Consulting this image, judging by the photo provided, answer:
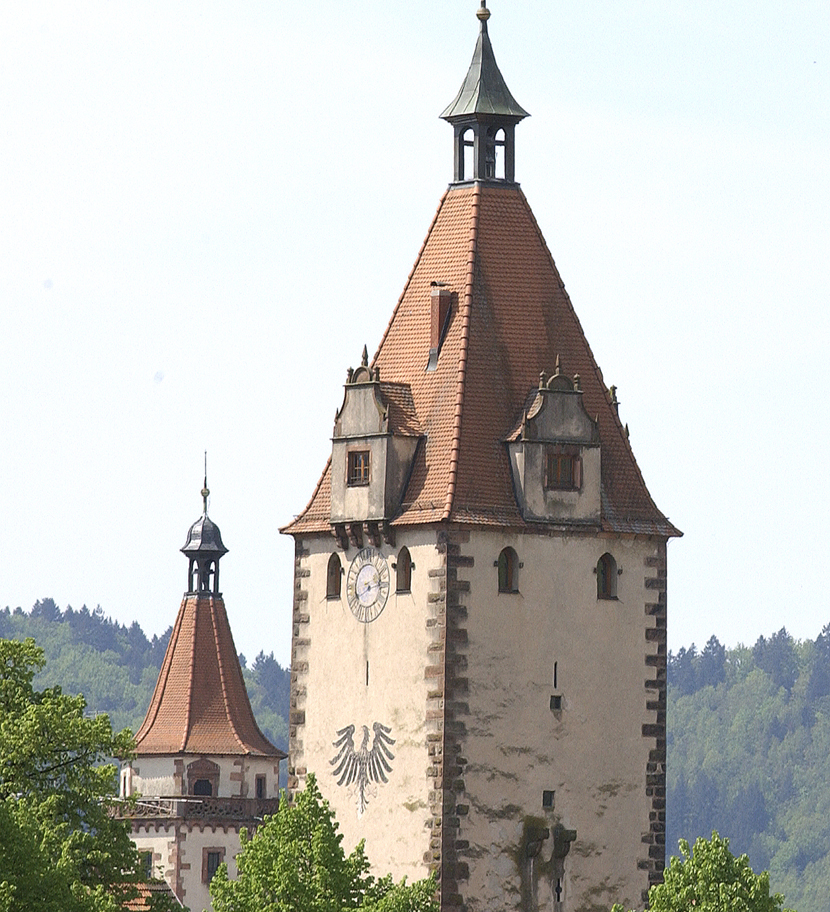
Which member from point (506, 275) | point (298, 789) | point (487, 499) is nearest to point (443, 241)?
point (506, 275)

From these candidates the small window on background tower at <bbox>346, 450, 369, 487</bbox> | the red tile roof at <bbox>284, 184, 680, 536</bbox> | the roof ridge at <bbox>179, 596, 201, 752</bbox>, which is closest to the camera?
the red tile roof at <bbox>284, 184, 680, 536</bbox>

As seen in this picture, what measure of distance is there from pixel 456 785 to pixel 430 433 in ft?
22.7

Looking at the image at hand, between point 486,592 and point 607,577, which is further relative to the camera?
point 607,577

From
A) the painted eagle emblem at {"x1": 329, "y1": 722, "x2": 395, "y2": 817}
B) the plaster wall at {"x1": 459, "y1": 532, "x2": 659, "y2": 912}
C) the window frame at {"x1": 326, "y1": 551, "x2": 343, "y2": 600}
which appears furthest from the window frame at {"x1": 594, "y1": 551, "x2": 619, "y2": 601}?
the window frame at {"x1": 326, "y1": 551, "x2": 343, "y2": 600}

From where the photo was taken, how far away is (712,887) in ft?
212

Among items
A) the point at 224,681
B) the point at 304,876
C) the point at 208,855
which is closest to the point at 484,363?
the point at 304,876

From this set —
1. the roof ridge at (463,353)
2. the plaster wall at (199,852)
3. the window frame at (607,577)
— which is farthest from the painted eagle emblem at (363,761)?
→ the plaster wall at (199,852)

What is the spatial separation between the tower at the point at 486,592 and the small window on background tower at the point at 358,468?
4 cm

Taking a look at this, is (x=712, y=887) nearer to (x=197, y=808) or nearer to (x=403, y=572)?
(x=403, y=572)

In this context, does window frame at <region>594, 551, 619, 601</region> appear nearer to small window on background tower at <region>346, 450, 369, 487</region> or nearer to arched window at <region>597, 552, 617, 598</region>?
arched window at <region>597, 552, 617, 598</region>

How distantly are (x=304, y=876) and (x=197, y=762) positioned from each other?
4275cm

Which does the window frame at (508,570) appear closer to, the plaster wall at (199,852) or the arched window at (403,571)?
the arched window at (403,571)

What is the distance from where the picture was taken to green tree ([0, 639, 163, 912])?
64312 millimetres

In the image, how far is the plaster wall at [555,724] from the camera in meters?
70.1
